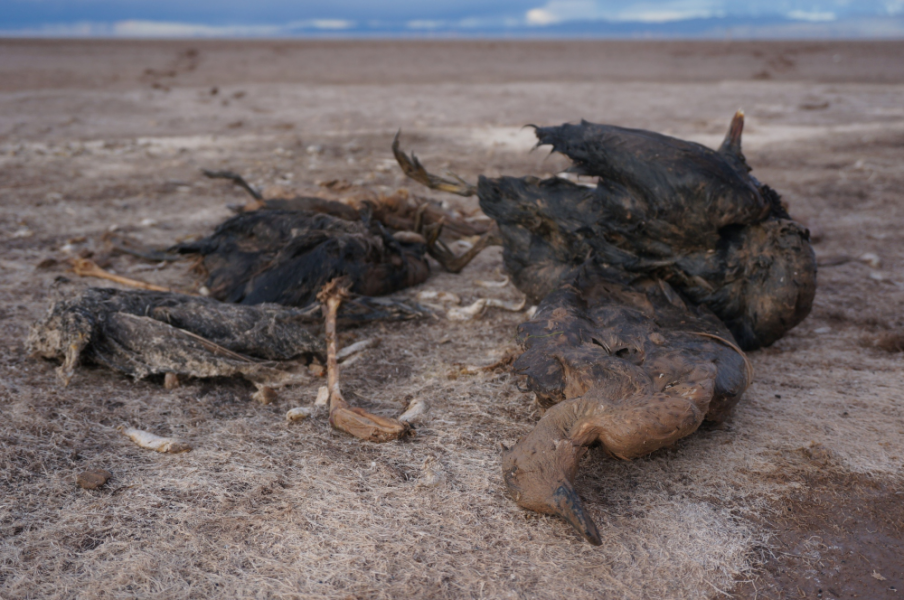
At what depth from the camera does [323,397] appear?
2.79 m

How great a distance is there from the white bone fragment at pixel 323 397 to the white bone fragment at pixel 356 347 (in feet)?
1.28

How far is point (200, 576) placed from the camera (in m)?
1.80

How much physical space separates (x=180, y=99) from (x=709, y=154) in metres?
13.1

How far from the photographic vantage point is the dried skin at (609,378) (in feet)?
6.69

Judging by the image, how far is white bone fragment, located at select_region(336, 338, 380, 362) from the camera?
3.24 m

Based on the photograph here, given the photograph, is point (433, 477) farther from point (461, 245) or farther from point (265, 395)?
point (461, 245)

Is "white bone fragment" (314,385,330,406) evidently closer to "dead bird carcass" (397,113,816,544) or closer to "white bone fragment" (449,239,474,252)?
"dead bird carcass" (397,113,816,544)

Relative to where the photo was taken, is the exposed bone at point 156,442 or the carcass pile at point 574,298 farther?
the exposed bone at point 156,442

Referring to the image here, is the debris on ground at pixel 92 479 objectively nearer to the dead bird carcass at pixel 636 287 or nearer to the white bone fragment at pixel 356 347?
the white bone fragment at pixel 356 347

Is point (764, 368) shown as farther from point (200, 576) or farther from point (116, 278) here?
point (116, 278)

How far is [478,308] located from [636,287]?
97 cm

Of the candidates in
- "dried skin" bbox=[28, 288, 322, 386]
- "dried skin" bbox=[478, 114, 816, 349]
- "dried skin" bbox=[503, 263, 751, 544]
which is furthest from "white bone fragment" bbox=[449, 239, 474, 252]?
"dried skin" bbox=[28, 288, 322, 386]

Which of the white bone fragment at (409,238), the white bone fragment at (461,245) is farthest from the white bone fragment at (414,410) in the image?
the white bone fragment at (461,245)

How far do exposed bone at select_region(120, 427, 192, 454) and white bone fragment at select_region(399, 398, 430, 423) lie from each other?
0.86 meters
